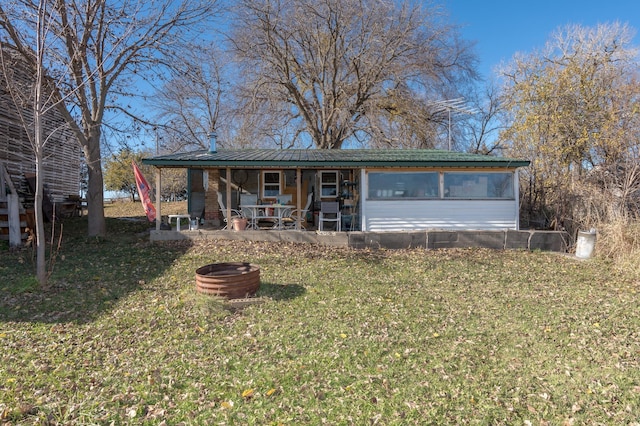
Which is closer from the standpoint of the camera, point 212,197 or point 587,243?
point 587,243

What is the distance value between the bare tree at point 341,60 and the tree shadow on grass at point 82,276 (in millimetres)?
9524

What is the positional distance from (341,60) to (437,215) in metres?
10.1

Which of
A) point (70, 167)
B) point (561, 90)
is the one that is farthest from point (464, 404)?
point (70, 167)

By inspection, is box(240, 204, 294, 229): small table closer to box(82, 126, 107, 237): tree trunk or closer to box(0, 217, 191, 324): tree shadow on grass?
box(0, 217, 191, 324): tree shadow on grass

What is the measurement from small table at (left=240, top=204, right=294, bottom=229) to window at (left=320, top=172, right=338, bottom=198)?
87.5 inches

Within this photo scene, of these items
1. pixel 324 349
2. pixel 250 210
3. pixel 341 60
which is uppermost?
pixel 341 60

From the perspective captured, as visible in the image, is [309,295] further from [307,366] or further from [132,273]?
[132,273]

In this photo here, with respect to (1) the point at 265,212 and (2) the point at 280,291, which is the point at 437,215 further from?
(2) the point at 280,291

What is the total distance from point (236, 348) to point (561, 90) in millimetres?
13275

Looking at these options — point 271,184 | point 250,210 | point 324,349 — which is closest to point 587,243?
point 324,349

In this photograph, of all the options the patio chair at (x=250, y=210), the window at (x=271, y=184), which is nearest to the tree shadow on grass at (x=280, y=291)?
the patio chair at (x=250, y=210)

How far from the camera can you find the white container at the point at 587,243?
8625mm

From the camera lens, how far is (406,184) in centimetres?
1018

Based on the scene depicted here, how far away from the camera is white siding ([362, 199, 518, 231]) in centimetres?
1005
